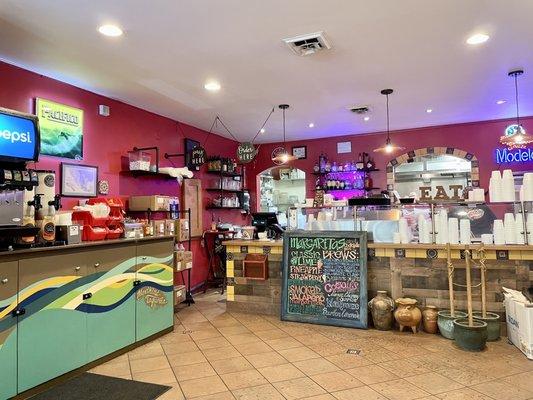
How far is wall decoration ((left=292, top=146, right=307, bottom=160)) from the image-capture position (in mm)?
9016

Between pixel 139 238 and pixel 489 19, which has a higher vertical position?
pixel 489 19

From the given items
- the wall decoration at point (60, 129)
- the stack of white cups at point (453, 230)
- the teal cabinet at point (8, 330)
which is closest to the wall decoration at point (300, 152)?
the stack of white cups at point (453, 230)

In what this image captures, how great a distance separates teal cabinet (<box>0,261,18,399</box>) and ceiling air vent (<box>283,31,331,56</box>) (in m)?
3.11

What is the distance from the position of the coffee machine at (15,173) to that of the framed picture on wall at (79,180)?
143 cm

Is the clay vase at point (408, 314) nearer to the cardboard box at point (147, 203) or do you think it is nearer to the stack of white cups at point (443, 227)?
the stack of white cups at point (443, 227)

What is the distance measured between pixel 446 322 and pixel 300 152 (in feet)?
18.6

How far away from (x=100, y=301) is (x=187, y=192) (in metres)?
3.55

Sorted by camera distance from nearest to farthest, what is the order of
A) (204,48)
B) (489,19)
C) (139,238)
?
(489,19)
(204,48)
(139,238)

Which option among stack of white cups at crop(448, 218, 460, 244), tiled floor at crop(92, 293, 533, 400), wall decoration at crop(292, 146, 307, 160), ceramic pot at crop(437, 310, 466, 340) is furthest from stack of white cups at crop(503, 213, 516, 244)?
wall decoration at crop(292, 146, 307, 160)

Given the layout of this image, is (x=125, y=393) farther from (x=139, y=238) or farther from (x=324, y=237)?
(x=324, y=237)

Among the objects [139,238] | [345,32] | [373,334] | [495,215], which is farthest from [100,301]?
[495,215]

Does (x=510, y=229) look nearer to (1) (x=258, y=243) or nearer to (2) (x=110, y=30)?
(1) (x=258, y=243)

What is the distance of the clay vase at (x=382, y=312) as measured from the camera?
4.40 metres

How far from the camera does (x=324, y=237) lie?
16.1 ft
